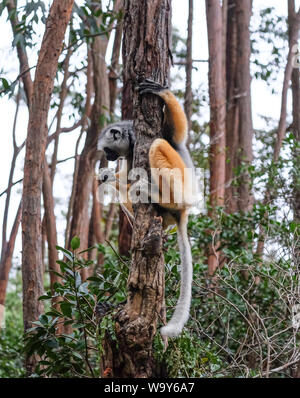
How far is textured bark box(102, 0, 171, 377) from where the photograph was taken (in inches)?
130

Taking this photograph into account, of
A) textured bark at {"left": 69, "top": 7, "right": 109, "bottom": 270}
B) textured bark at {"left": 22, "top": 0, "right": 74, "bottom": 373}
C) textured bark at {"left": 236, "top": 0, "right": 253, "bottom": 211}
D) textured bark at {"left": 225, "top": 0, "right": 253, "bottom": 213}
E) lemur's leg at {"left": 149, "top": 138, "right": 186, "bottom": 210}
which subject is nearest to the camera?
lemur's leg at {"left": 149, "top": 138, "right": 186, "bottom": 210}

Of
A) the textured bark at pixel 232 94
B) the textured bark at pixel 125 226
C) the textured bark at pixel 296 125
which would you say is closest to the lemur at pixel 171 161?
the textured bark at pixel 296 125

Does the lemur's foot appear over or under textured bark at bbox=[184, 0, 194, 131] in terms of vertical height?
under

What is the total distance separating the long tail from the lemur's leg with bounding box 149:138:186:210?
0.17 meters

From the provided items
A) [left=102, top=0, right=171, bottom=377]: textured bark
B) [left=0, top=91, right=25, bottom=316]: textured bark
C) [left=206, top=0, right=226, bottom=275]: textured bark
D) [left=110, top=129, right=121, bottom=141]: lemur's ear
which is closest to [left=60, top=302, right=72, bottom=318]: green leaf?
[left=102, top=0, right=171, bottom=377]: textured bark

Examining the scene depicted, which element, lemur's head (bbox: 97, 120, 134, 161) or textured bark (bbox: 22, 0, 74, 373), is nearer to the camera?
lemur's head (bbox: 97, 120, 134, 161)

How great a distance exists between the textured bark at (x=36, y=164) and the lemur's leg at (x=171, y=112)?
1.73 m

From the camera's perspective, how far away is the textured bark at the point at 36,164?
4980mm

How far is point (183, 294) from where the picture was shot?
11.9ft

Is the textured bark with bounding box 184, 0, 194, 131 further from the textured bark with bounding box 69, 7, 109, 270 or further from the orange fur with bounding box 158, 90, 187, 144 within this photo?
the orange fur with bounding box 158, 90, 187, 144

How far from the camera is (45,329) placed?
4.05 meters
